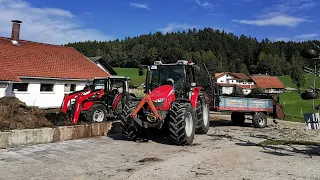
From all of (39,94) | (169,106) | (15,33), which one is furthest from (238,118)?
(15,33)

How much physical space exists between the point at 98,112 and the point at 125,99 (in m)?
1.57

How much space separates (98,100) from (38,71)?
14.3 meters

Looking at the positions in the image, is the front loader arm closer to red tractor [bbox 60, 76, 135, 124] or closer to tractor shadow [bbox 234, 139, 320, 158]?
red tractor [bbox 60, 76, 135, 124]

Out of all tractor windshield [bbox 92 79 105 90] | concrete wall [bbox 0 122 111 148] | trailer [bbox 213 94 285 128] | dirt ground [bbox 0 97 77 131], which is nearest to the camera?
concrete wall [bbox 0 122 111 148]

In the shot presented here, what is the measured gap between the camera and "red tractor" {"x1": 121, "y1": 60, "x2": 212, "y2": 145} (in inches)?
379

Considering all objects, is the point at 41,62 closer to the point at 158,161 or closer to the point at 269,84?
the point at 158,161

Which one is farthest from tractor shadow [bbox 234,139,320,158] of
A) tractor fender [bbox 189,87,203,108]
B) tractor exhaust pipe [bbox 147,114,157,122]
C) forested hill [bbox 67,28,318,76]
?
forested hill [bbox 67,28,318,76]

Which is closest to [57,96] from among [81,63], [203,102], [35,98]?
[35,98]

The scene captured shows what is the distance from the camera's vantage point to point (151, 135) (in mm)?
11836

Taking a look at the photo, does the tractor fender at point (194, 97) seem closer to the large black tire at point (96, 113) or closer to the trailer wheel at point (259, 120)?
the large black tire at point (96, 113)

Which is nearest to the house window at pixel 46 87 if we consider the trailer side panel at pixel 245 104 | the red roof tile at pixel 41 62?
the red roof tile at pixel 41 62

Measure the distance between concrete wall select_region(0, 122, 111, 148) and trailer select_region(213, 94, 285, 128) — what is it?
5.81m

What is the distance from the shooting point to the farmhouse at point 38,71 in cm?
2409

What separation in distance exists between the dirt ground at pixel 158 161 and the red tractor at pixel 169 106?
47 centimetres
